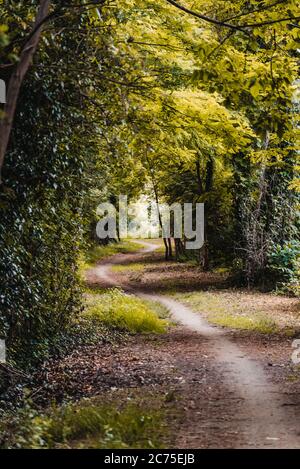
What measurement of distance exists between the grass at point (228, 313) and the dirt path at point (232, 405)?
2.23 meters

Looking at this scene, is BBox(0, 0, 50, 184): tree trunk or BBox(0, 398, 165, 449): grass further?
BBox(0, 398, 165, 449): grass

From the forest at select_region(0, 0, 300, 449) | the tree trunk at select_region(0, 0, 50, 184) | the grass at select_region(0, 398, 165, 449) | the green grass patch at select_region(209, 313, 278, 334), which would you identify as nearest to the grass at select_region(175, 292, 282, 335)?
the green grass patch at select_region(209, 313, 278, 334)

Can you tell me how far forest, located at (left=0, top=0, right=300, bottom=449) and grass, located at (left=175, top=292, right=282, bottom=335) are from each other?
0.36 feet

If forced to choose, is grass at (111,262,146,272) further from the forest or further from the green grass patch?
the green grass patch

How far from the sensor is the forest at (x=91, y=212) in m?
7.28

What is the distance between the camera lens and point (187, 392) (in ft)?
30.0

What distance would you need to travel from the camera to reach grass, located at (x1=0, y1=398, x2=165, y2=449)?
6.35 meters

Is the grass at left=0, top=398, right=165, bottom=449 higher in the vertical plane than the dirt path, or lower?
higher

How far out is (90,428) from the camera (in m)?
7.09

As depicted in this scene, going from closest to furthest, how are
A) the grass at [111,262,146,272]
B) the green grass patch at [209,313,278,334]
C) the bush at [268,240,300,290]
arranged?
the green grass patch at [209,313,278,334] → the bush at [268,240,300,290] → the grass at [111,262,146,272]
